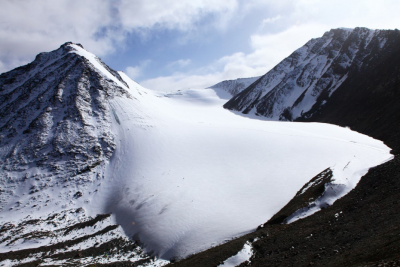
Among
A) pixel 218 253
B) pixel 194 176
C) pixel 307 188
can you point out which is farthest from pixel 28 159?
pixel 307 188

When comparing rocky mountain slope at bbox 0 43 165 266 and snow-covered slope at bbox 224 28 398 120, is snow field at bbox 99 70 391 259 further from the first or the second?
snow-covered slope at bbox 224 28 398 120

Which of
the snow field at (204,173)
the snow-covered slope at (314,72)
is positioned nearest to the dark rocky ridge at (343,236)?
the snow field at (204,173)

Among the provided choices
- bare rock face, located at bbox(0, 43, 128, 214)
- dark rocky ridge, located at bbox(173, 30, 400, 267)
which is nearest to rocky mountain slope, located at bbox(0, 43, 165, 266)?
bare rock face, located at bbox(0, 43, 128, 214)

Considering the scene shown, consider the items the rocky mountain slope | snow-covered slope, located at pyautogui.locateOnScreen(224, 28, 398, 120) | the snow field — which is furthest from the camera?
snow-covered slope, located at pyautogui.locateOnScreen(224, 28, 398, 120)

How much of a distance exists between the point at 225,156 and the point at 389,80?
5948 cm

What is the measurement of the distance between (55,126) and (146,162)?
70.3 feet

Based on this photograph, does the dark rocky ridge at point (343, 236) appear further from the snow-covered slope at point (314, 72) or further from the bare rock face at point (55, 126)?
the snow-covered slope at point (314, 72)

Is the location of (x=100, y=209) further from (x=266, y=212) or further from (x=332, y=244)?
(x=332, y=244)

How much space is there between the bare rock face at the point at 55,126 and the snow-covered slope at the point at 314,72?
245ft

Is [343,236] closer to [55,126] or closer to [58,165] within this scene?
[58,165]

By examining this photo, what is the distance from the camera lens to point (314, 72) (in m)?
105

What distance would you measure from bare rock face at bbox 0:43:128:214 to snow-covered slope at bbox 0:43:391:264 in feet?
0.66

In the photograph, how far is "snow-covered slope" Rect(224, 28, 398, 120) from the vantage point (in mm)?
Result: 90375

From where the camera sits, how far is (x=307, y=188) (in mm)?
27000
